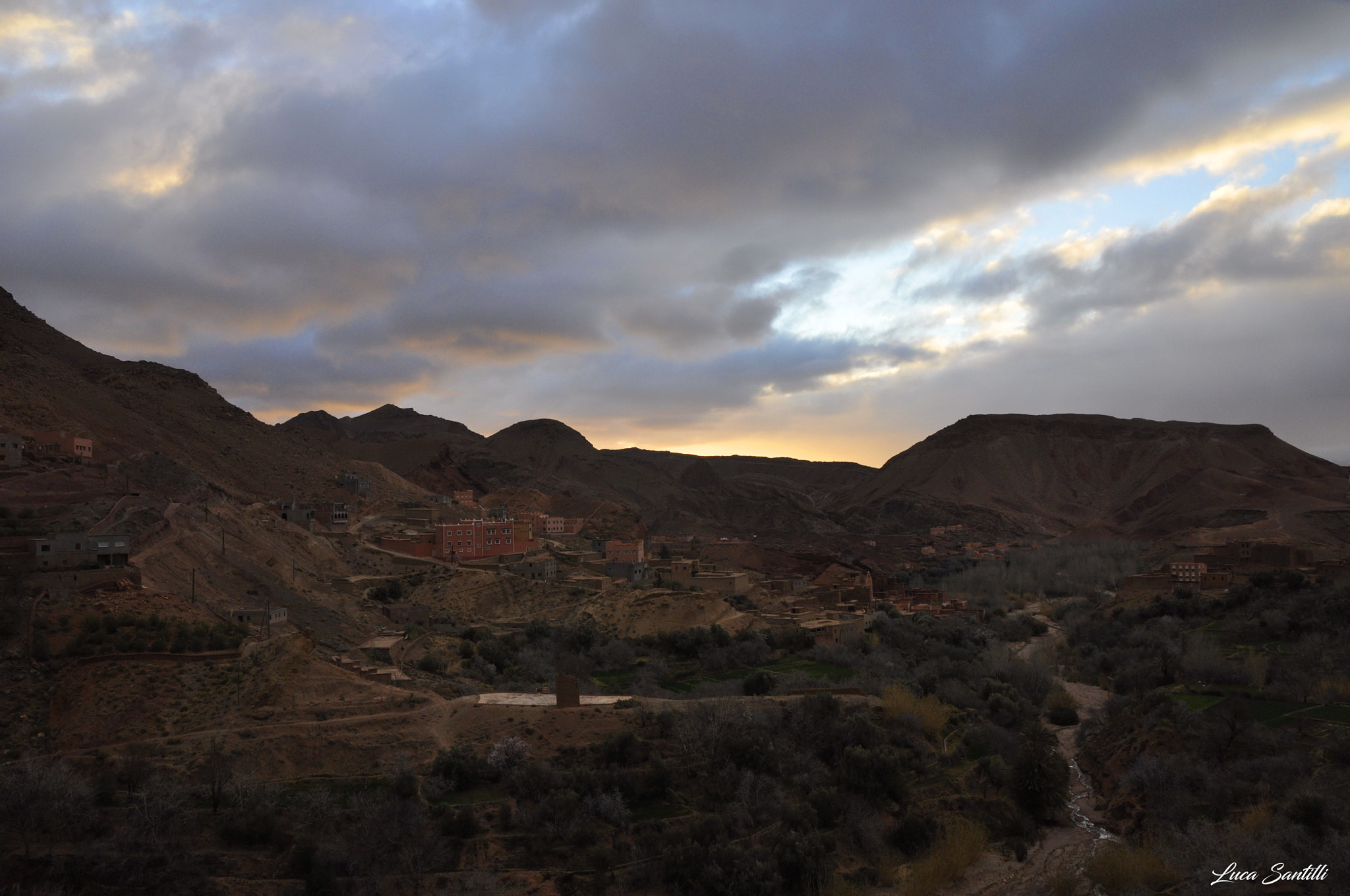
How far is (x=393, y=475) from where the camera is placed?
76.1m

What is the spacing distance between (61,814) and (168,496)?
2408 cm

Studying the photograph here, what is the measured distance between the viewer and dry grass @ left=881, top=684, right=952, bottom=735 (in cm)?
2603

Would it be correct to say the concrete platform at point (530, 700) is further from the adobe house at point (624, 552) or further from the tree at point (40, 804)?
the adobe house at point (624, 552)

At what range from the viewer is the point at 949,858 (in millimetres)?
19656

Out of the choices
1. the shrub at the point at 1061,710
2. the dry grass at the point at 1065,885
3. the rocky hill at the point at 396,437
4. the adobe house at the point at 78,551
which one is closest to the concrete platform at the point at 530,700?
the adobe house at the point at 78,551

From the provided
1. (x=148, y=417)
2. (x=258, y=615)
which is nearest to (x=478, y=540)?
(x=258, y=615)

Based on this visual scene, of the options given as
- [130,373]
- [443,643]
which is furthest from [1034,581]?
[130,373]

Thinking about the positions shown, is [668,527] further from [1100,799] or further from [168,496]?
[1100,799]

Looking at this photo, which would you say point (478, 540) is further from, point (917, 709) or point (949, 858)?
point (949, 858)

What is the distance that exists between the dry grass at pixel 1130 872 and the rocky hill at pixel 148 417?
42.5 m

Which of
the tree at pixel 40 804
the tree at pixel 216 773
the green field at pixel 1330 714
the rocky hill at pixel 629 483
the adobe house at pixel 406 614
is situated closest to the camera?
the tree at pixel 40 804

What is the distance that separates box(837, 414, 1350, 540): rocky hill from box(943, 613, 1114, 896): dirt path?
2606 inches

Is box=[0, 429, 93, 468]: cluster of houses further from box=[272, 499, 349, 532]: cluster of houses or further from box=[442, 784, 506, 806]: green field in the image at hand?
box=[442, 784, 506, 806]: green field

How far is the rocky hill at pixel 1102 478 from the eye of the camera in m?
96.5
